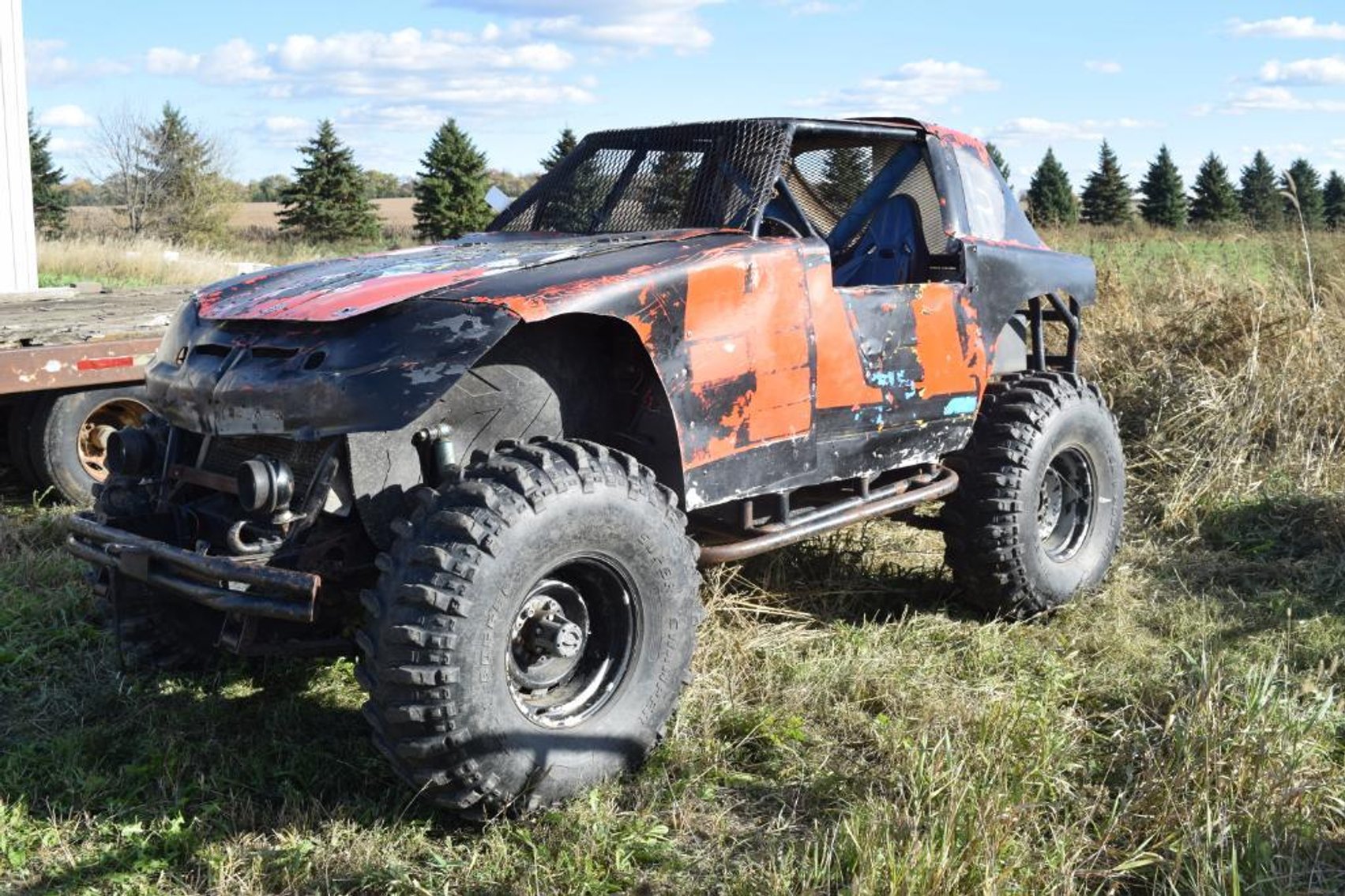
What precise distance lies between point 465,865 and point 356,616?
98 cm

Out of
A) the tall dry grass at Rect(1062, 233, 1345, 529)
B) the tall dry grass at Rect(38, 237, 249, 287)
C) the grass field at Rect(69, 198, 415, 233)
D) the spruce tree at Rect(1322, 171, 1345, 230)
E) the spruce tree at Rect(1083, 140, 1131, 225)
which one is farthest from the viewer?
the grass field at Rect(69, 198, 415, 233)

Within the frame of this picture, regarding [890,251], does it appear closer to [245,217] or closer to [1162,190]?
Answer: [1162,190]

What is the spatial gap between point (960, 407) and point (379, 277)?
2303 millimetres

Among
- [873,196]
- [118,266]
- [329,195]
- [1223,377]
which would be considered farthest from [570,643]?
[329,195]

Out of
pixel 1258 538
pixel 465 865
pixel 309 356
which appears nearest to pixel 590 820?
pixel 465 865

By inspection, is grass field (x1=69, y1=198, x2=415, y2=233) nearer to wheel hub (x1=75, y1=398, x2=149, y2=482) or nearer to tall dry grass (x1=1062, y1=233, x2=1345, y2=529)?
wheel hub (x1=75, y1=398, x2=149, y2=482)

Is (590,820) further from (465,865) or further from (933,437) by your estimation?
(933,437)

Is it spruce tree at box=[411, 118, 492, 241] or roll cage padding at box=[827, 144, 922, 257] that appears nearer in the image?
roll cage padding at box=[827, 144, 922, 257]

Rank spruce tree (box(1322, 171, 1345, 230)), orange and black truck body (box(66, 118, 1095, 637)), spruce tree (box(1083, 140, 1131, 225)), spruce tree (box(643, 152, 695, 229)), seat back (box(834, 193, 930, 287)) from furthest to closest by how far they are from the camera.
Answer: spruce tree (box(1083, 140, 1131, 225)) → spruce tree (box(1322, 171, 1345, 230)) → seat back (box(834, 193, 930, 287)) → spruce tree (box(643, 152, 695, 229)) → orange and black truck body (box(66, 118, 1095, 637))

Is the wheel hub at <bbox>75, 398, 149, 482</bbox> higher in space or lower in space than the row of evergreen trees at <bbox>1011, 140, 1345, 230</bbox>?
lower

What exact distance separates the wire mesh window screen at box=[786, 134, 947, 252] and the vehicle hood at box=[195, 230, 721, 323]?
1.37 meters

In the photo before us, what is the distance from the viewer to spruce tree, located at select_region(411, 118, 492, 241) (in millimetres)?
34719

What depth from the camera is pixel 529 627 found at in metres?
3.53

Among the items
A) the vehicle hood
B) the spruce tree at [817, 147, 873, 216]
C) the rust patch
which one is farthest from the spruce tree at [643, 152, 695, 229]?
the spruce tree at [817, 147, 873, 216]
